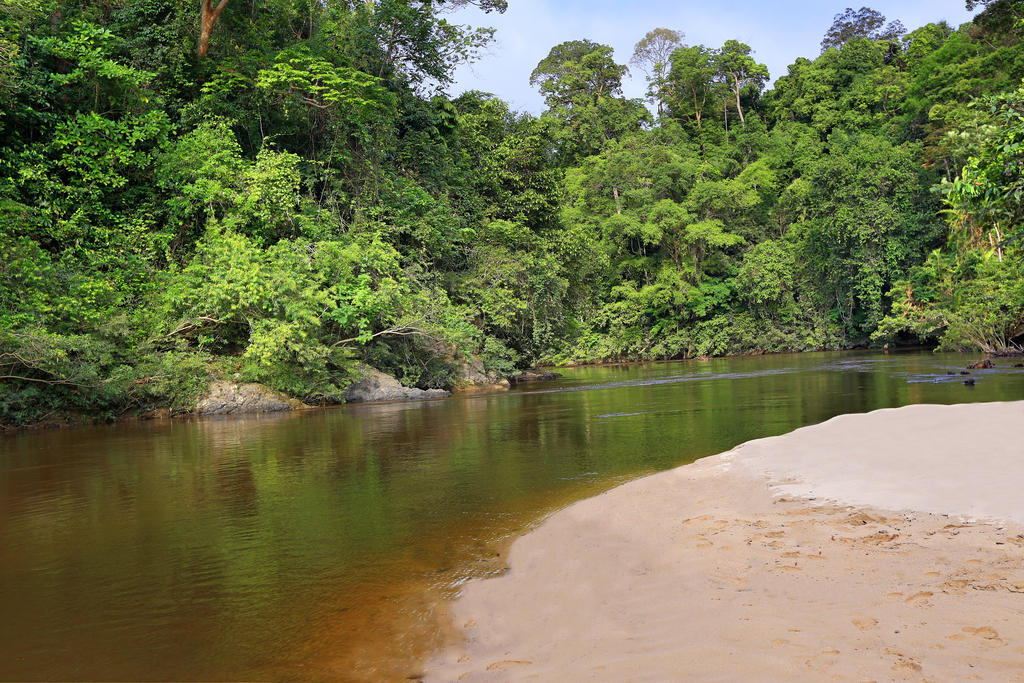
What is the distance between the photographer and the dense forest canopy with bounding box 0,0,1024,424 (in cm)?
1850

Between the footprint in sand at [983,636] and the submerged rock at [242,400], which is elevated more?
the submerged rock at [242,400]

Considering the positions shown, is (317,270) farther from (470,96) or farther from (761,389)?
(470,96)

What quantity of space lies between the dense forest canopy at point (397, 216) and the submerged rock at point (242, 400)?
36 centimetres

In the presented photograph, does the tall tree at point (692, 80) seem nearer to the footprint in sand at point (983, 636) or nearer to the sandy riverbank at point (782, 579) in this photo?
the sandy riverbank at point (782, 579)

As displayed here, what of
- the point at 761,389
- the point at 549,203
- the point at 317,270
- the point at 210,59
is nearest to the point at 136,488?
the point at 317,270

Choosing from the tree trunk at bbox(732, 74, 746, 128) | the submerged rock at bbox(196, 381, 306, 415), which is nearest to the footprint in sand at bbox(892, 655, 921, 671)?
the submerged rock at bbox(196, 381, 306, 415)

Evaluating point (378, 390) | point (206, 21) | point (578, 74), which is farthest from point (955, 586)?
point (578, 74)

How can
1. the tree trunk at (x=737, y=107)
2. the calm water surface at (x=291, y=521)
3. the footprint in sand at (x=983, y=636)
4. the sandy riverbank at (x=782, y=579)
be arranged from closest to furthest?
the footprint in sand at (x=983, y=636) < the sandy riverbank at (x=782, y=579) < the calm water surface at (x=291, y=521) < the tree trunk at (x=737, y=107)

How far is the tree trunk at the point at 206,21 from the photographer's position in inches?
903

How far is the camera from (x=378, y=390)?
2280 centimetres

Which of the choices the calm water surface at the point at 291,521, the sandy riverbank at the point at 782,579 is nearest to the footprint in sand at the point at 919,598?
the sandy riverbank at the point at 782,579

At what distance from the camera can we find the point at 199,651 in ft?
13.7

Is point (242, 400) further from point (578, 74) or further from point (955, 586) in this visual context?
point (578, 74)

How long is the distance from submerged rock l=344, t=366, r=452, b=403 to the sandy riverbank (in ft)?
54.4
